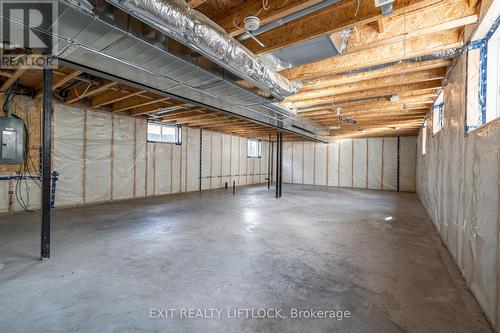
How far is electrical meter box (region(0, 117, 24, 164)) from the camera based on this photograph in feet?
14.4

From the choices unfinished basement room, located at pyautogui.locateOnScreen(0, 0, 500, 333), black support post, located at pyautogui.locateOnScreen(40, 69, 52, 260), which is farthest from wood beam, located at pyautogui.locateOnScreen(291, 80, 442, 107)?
black support post, located at pyautogui.locateOnScreen(40, 69, 52, 260)

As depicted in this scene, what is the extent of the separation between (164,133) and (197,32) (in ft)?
21.2

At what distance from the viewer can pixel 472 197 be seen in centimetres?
212

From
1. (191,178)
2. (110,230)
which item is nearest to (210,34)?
(110,230)

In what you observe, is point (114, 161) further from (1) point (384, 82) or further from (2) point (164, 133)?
(1) point (384, 82)

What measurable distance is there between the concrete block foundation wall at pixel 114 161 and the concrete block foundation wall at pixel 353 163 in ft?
15.1

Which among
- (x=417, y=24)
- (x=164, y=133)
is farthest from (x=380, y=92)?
(x=164, y=133)

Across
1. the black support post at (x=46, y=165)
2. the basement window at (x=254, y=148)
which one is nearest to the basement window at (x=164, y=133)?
the basement window at (x=254, y=148)

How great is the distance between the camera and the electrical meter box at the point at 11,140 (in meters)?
4.38

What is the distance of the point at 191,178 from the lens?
28.7ft

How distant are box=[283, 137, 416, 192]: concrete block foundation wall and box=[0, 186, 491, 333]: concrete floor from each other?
6433 millimetres

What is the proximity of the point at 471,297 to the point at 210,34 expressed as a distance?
126 inches

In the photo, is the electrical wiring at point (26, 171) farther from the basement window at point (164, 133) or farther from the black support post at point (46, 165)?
the black support post at point (46, 165)

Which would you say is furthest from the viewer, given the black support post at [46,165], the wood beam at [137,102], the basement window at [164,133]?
the basement window at [164,133]
